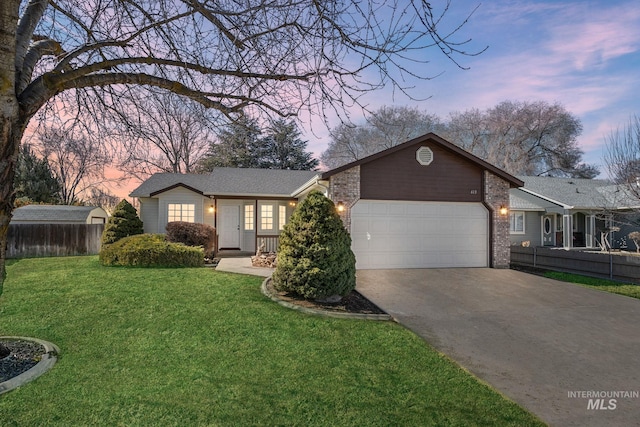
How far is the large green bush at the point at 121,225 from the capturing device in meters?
13.3

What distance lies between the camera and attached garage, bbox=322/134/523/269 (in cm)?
1055

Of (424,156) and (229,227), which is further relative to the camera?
(229,227)

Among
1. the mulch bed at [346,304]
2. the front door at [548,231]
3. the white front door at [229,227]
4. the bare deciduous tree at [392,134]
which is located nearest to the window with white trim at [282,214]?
the white front door at [229,227]

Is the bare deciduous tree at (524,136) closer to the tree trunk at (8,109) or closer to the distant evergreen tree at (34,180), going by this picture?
the distant evergreen tree at (34,180)

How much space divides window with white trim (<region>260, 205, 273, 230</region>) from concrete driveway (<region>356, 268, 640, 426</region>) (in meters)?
7.46

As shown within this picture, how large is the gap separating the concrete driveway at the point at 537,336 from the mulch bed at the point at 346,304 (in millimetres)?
245

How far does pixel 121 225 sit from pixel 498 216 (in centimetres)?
1419

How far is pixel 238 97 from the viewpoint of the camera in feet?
14.0

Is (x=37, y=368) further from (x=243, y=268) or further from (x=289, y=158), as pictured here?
(x=289, y=158)

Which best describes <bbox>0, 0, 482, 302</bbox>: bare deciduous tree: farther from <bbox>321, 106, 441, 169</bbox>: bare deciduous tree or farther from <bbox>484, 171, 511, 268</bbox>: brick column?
<bbox>321, 106, 441, 169</bbox>: bare deciduous tree

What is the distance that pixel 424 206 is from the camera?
11133mm

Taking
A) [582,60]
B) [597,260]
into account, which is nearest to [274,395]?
[582,60]

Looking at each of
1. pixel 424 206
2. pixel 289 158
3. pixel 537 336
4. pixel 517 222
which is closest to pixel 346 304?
pixel 537 336

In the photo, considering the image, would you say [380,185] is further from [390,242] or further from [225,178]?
[225,178]
